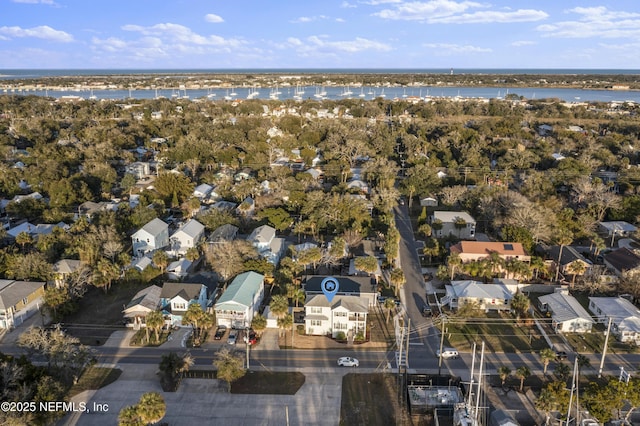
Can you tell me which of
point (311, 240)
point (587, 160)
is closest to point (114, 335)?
point (311, 240)

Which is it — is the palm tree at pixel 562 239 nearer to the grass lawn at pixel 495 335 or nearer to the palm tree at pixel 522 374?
the grass lawn at pixel 495 335

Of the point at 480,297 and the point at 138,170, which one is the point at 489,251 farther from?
the point at 138,170

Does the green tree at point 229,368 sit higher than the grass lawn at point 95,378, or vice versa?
the green tree at point 229,368

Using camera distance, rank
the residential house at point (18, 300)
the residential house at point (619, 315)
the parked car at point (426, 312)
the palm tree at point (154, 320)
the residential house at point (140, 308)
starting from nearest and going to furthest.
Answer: the palm tree at point (154, 320), the residential house at point (619, 315), the residential house at point (18, 300), the residential house at point (140, 308), the parked car at point (426, 312)

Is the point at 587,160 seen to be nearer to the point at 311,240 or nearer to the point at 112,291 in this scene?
the point at 311,240

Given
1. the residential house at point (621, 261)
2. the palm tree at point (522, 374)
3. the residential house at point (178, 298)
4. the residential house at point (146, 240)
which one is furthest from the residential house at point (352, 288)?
the residential house at point (621, 261)

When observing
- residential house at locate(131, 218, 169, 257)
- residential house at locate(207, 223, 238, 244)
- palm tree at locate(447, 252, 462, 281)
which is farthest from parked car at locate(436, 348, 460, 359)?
residential house at locate(131, 218, 169, 257)
